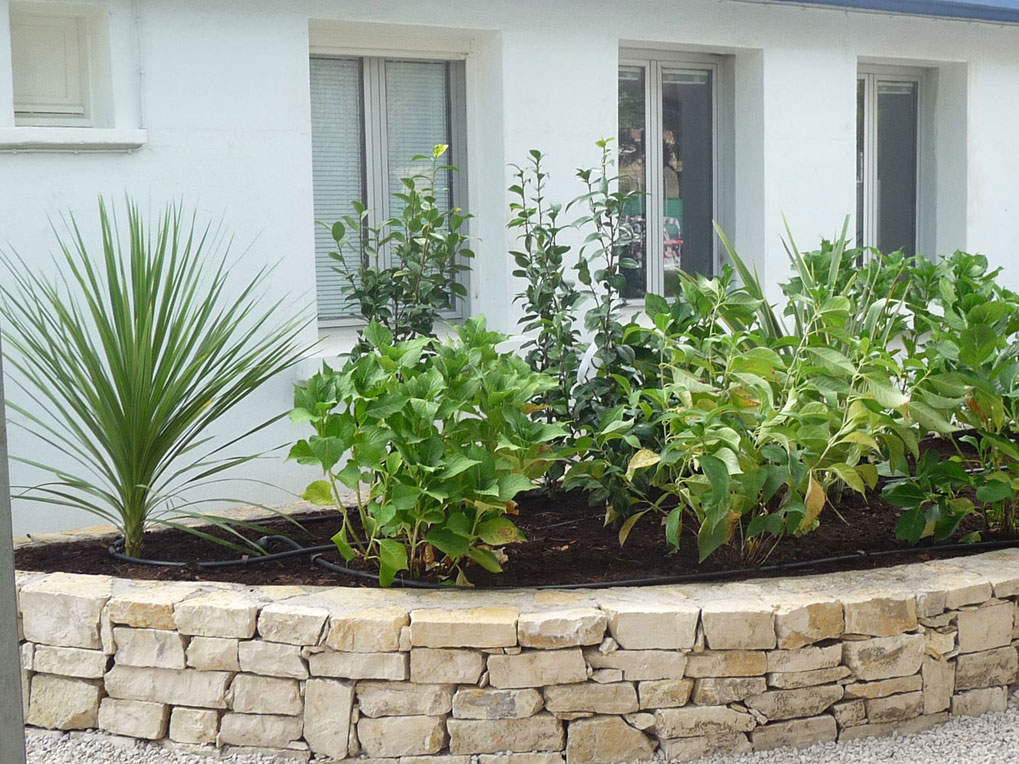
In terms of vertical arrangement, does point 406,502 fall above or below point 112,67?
below

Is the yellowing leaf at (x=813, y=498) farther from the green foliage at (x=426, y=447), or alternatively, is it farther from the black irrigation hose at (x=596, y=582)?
the green foliage at (x=426, y=447)

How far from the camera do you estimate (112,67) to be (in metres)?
4.95

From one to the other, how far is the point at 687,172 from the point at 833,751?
433cm

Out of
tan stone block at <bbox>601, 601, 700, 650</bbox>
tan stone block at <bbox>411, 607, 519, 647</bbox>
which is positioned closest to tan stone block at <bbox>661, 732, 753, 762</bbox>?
tan stone block at <bbox>601, 601, 700, 650</bbox>

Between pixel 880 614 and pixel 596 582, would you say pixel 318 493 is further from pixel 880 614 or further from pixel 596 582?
pixel 880 614

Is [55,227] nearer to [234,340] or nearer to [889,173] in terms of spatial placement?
[234,340]

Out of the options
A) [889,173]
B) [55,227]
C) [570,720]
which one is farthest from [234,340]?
[889,173]

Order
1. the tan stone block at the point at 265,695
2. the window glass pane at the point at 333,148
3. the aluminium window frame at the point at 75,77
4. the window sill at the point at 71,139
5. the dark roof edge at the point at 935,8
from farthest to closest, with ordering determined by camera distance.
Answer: the dark roof edge at the point at 935,8
the window glass pane at the point at 333,148
the aluminium window frame at the point at 75,77
the window sill at the point at 71,139
the tan stone block at the point at 265,695

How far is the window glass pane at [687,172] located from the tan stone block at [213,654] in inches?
164

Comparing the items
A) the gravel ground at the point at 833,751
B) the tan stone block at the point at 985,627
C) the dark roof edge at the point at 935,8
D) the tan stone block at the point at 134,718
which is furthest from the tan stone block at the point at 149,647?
the dark roof edge at the point at 935,8

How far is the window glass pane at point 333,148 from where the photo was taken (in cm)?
580

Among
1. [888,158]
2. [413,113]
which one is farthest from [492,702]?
[888,158]

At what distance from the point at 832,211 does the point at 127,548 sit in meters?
4.68

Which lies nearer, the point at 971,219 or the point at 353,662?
the point at 353,662
